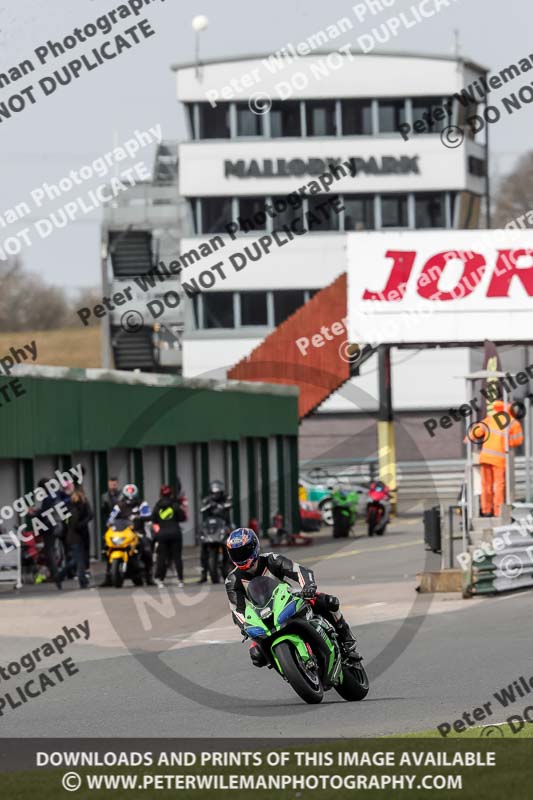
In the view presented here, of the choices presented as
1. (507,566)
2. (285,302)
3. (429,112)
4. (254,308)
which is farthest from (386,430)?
(429,112)

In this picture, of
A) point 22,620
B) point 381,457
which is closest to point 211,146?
point 381,457

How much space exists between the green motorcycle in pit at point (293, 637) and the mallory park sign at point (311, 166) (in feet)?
195

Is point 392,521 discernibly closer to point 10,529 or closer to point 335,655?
point 10,529

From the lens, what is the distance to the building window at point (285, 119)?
2815 inches

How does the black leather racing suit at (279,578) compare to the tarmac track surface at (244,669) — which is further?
the black leather racing suit at (279,578)

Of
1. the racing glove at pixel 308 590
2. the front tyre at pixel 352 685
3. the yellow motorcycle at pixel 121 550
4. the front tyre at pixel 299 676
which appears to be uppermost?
the racing glove at pixel 308 590

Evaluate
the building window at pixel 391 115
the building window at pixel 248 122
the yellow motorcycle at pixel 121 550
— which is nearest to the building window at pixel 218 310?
the building window at pixel 248 122

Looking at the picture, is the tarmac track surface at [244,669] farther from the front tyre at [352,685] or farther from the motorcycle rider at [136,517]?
the motorcycle rider at [136,517]

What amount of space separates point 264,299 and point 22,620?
2026 inches

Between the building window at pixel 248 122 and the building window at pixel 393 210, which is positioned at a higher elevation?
the building window at pixel 248 122

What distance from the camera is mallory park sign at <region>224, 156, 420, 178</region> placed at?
71312mm

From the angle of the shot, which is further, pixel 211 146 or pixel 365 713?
pixel 211 146

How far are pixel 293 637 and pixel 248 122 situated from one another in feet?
200
